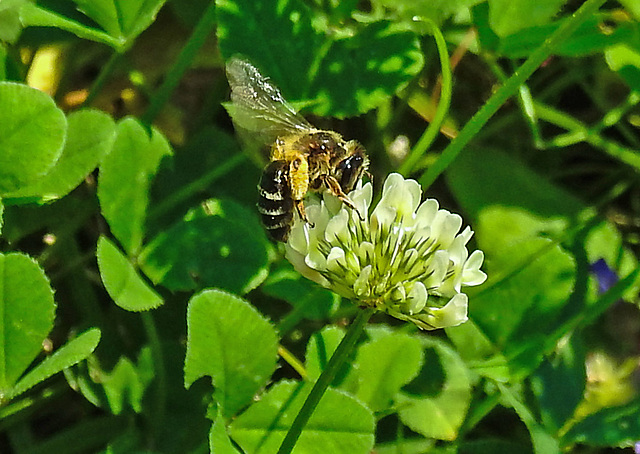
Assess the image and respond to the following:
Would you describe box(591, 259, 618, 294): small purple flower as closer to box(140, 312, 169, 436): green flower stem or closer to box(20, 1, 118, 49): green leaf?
box(140, 312, 169, 436): green flower stem

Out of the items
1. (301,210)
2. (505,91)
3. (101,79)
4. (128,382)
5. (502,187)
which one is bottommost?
(128,382)

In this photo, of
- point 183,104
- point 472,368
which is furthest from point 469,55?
point 472,368

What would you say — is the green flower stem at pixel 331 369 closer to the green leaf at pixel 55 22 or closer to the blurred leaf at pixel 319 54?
the blurred leaf at pixel 319 54

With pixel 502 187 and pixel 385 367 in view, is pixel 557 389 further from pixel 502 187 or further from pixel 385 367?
pixel 502 187

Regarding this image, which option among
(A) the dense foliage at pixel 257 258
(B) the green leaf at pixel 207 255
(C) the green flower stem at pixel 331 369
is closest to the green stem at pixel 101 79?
(A) the dense foliage at pixel 257 258

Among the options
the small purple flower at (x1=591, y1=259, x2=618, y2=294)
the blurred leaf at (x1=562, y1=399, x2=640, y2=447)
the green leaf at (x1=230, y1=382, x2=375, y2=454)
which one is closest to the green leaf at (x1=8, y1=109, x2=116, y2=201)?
the green leaf at (x1=230, y1=382, x2=375, y2=454)

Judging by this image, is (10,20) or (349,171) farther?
(10,20)

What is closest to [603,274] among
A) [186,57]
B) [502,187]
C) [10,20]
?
[502,187]

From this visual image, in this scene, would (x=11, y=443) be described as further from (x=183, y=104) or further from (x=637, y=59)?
Answer: (x=637, y=59)
